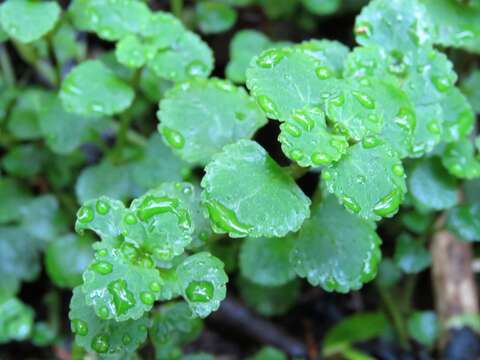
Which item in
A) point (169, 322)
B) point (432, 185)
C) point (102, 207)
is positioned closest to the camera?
point (102, 207)

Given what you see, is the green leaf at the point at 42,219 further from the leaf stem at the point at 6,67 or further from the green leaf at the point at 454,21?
the green leaf at the point at 454,21

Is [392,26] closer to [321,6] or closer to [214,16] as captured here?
[321,6]

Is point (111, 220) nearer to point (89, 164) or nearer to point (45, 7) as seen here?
point (45, 7)

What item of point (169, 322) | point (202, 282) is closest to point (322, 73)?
point (202, 282)

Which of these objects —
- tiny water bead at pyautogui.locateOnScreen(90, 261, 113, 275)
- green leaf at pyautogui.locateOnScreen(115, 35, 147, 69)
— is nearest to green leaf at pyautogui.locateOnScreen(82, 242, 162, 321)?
tiny water bead at pyautogui.locateOnScreen(90, 261, 113, 275)

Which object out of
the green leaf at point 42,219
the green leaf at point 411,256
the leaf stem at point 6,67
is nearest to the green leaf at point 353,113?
the green leaf at point 411,256
